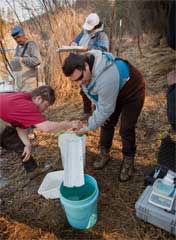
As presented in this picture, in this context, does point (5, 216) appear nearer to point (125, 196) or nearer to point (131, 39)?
point (125, 196)

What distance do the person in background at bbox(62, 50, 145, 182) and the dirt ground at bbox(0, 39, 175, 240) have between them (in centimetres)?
20

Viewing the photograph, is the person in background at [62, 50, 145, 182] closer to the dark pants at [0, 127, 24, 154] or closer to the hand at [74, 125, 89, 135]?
the hand at [74, 125, 89, 135]

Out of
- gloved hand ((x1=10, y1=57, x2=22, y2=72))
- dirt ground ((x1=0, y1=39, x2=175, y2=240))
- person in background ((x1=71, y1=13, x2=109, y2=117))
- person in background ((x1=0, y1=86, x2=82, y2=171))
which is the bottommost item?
dirt ground ((x1=0, y1=39, x2=175, y2=240))

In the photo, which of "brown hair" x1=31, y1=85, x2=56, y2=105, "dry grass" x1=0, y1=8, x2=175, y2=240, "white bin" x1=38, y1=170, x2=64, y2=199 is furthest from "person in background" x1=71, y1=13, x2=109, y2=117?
"white bin" x1=38, y1=170, x2=64, y2=199

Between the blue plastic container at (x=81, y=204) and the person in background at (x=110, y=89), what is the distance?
453 mm

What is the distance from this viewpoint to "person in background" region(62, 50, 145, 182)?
180 centimetres

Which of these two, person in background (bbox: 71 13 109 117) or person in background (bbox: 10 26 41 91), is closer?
person in background (bbox: 71 13 109 117)

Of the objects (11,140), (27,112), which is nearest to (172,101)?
(27,112)

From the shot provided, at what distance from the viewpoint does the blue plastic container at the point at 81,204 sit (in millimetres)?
1733

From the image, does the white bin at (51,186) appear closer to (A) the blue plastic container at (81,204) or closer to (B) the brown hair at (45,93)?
(A) the blue plastic container at (81,204)

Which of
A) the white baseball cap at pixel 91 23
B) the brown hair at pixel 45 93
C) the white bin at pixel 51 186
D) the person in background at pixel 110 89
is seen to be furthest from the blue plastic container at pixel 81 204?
the white baseball cap at pixel 91 23

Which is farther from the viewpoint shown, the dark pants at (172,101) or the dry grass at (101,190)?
the dry grass at (101,190)

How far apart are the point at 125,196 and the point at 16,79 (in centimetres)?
244

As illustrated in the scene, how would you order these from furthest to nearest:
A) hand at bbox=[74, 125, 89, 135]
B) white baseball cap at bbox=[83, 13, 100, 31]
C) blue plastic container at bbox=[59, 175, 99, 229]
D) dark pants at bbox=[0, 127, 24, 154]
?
white baseball cap at bbox=[83, 13, 100, 31], dark pants at bbox=[0, 127, 24, 154], hand at bbox=[74, 125, 89, 135], blue plastic container at bbox=[59, 175, 99, 229]
